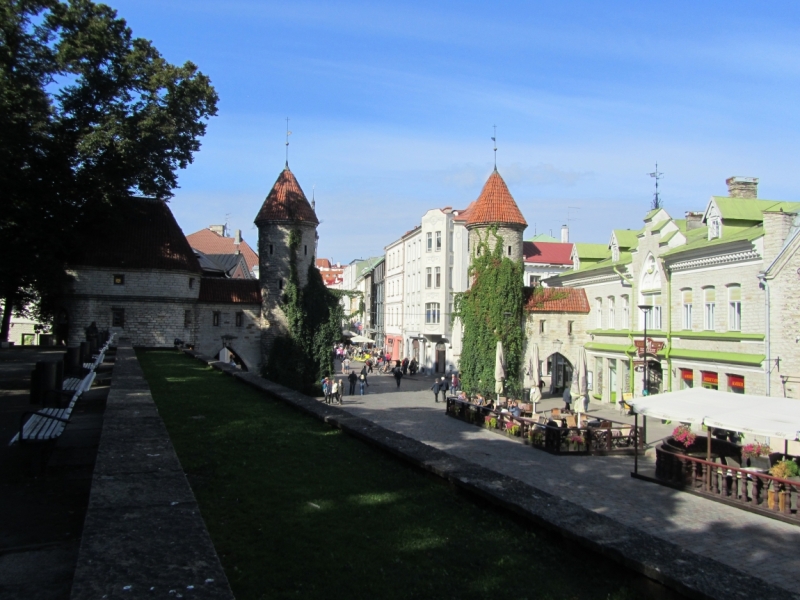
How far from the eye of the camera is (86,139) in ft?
105

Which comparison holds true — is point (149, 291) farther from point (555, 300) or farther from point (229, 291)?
point (555, 300)

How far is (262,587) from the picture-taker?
444cm

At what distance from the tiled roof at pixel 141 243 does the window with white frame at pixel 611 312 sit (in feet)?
75.3

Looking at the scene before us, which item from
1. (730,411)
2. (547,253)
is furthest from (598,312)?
(547,253)

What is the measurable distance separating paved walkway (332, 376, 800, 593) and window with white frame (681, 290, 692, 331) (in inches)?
170

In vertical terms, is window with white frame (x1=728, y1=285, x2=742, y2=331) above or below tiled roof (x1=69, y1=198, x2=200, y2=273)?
below

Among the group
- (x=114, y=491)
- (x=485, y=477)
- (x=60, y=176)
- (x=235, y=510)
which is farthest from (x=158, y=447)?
(x=60, y=176)

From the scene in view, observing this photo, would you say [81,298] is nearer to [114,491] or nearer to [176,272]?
[176,272]

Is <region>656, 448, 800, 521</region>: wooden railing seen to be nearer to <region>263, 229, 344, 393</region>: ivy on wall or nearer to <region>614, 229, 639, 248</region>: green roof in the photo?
<region>614, 229, 639, 248</region>: green roof

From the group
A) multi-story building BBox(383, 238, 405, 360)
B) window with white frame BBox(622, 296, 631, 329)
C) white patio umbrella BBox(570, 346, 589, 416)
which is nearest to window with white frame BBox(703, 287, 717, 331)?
white patio umbrella BBox(570, 346, 589, 416)

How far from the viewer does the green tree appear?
102 feet

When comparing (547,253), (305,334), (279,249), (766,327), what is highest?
(547,253)

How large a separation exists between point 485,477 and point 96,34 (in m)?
32.6

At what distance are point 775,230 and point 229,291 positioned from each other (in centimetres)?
2956
